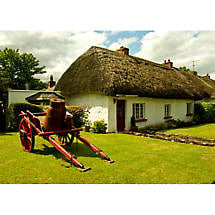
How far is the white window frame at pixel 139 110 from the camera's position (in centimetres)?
1112

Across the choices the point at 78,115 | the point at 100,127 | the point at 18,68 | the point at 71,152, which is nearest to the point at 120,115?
the point at 100,127

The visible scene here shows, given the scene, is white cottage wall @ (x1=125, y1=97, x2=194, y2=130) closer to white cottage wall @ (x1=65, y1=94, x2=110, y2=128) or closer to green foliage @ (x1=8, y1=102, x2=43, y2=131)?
white cottage wall @ (x1=65, y1=94, x2=110, y2=128)

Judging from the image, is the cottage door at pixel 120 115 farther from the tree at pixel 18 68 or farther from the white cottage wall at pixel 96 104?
the tree at pixel 18 68

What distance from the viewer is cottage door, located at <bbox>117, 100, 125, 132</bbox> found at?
1023 cm

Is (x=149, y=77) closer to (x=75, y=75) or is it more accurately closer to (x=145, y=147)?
(x=75, y=75)

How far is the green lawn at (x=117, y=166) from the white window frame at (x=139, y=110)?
4772 millimetres

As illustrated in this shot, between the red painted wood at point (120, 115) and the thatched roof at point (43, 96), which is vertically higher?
the thatched roof at point (43, 96)

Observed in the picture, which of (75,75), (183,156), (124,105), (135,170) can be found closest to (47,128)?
(135,170)

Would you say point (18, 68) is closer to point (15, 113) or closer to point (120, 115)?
point (15, 113)

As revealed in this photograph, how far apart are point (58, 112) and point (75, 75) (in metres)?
7.55

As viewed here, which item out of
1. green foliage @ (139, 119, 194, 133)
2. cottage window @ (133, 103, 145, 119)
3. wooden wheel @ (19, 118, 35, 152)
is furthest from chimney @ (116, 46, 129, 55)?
wooden wheel @ (19, 118, 35, 152)

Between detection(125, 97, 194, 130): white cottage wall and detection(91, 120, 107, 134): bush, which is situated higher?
detection(125, 97, 194, 130): white cottage wall

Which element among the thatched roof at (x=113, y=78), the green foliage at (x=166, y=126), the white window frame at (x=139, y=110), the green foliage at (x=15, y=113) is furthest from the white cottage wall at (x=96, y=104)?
the green foliage at (x=15, y=113)

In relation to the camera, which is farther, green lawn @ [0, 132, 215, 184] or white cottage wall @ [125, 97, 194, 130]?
white cottage wall @ [125, 97, 194, 130]
